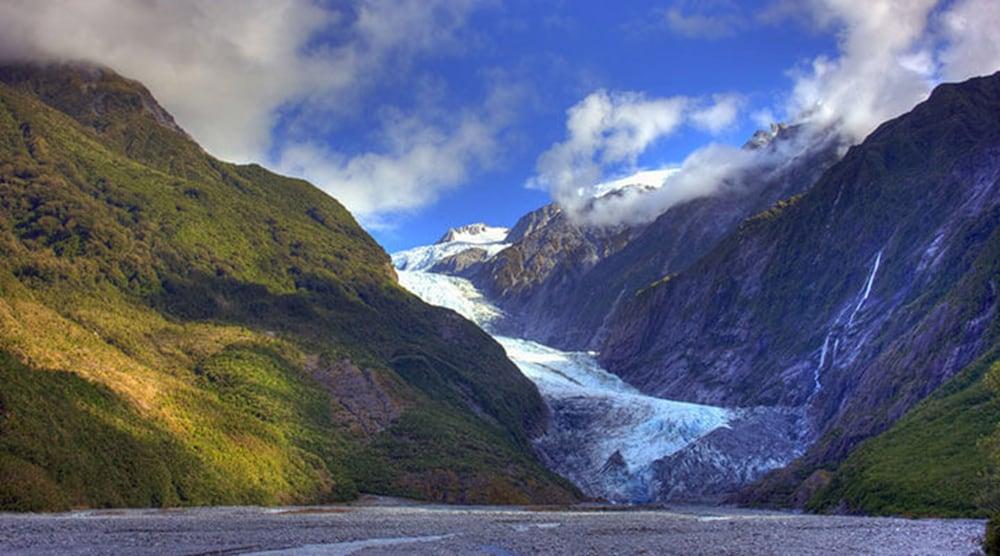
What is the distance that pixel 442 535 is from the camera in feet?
222

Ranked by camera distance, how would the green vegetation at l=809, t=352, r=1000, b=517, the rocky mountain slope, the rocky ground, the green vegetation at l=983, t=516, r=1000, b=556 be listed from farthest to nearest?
the rocky mountain slope < the green vegetation at l=809, t=352, r=1000, b=517 < the rocky ground < the green vegetation at l=983, t=516, r=1000, b=556

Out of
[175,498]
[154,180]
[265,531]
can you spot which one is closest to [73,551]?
[265,531]

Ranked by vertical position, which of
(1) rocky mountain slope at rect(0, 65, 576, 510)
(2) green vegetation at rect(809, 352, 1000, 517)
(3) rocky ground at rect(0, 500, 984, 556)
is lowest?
(3) rocky ground at rect(0, 500, 984, 556)

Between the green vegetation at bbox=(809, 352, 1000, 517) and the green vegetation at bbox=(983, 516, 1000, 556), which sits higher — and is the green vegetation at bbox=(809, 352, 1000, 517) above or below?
above

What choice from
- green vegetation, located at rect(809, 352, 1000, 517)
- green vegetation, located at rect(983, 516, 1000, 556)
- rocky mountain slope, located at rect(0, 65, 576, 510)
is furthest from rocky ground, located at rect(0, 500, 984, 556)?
rocky mountain slope, located at rect(0, 65, 576, 510)

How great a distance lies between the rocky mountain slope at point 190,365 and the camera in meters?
93.9

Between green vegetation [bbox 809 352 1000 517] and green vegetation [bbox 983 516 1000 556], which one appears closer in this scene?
green vegetation [bbox 983 516 1000 556]

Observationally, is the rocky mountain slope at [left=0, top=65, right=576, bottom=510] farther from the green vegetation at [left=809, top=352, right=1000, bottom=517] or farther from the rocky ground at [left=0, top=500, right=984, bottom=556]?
the green vegetation at [left=809, top=352, right=1000, bottom=517]

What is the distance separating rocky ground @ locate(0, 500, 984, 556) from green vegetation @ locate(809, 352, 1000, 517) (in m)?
9.38

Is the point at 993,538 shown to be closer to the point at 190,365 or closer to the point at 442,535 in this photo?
the point at 442,535

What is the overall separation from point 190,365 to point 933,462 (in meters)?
96.8

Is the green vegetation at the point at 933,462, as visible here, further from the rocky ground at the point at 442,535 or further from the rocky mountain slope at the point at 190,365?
the rocky mountain slope at the point at 190,365

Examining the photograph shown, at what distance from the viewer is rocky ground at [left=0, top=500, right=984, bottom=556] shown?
54741mm

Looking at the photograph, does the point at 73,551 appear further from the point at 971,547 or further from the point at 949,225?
the point at 949,225
